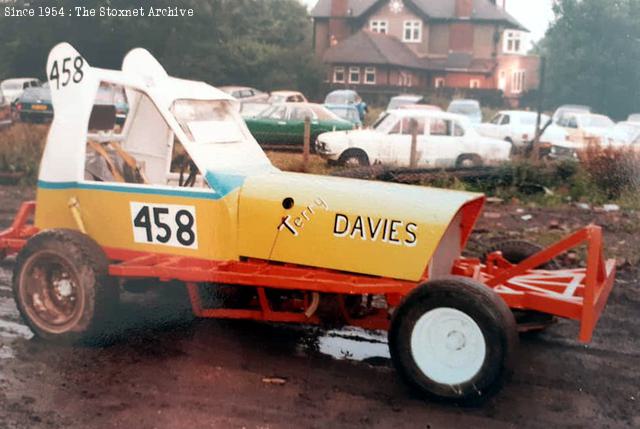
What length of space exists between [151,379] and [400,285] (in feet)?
4.76

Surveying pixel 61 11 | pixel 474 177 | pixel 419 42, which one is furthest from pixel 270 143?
pixel 474 177

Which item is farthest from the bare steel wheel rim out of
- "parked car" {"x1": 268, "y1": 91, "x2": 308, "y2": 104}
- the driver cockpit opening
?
"parked car" {"x1": 268, "y1": 91, "x2": 308, "y2": 104}

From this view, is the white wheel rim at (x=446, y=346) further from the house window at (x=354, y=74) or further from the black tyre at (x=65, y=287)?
the house window at (x=354, y=74)

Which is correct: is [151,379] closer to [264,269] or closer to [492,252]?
[264,269]

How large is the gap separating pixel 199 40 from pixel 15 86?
178 cm

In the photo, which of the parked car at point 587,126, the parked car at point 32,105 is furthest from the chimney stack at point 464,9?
the parked car at point 587,126

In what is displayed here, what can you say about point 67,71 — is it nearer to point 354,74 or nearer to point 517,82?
point 354,74

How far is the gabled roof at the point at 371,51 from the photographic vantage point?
668 centimetres

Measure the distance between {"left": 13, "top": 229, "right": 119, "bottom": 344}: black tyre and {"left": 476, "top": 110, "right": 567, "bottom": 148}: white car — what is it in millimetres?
5642

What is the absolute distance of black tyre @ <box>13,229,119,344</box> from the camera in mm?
4965

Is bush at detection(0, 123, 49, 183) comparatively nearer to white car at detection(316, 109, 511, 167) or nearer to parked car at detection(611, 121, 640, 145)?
white car at detection(316, 109, 511, 167)

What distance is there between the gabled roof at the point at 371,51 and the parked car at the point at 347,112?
109 centimetres

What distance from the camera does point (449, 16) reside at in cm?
666

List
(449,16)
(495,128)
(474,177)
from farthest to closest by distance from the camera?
(495,128)
(474,177)
(449,16)
